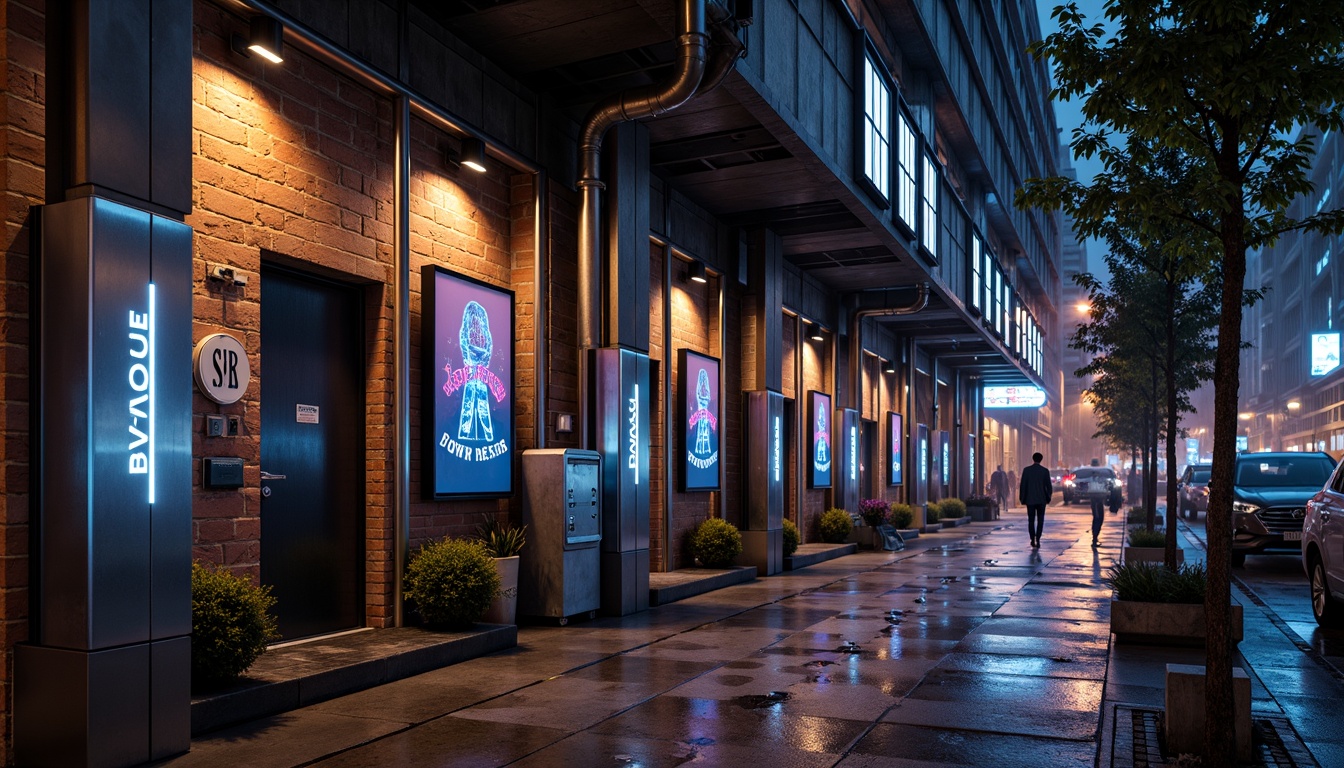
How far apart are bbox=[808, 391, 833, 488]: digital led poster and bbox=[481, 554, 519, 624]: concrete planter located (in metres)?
11.7

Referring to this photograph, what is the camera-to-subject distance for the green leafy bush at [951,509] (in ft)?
107

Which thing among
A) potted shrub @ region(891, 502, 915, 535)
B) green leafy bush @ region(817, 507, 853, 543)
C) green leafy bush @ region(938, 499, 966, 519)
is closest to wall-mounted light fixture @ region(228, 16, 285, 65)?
green leafy bush @ region(817, 507, 853, 543)

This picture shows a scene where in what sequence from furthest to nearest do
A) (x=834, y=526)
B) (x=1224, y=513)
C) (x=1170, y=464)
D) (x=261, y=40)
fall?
1. (x=834, y=526)
2. (x=1170, y=464)
3. (x=261, y=40)
4. (x=1224, y=513)

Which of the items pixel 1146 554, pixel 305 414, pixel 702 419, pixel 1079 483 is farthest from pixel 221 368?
pixel 1079 483

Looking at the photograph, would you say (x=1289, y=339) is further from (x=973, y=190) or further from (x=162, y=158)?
(x=162, y=158)

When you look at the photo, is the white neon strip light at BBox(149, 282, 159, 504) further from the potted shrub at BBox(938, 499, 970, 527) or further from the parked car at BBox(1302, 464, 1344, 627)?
the potted shrub at BBox(938, 499, 970, 527)

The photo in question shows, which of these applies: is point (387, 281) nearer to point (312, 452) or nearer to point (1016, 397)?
point (312, 452)

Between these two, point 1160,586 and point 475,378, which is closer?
point 1160,586

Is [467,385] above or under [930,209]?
under

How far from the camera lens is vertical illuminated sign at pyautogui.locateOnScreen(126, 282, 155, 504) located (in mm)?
5906

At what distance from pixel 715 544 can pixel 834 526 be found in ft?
21.6

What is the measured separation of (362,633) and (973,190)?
27.8m

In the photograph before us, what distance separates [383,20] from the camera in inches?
371

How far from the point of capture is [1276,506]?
656 inches
